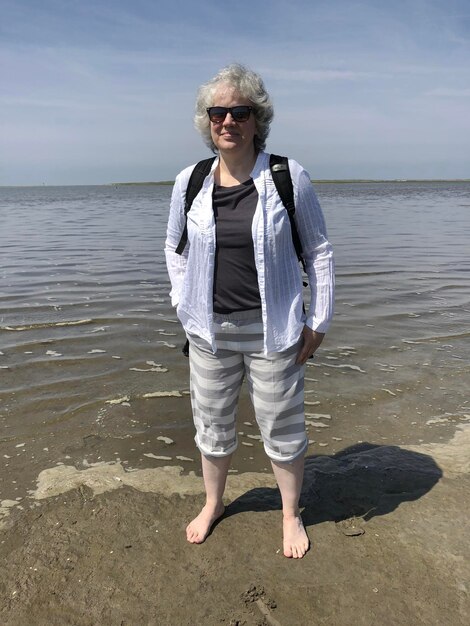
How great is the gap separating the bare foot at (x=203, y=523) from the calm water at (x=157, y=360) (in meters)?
0.86

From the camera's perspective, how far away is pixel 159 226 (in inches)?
904

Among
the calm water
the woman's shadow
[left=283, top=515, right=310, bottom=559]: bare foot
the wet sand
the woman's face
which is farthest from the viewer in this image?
the calm water

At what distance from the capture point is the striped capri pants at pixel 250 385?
2.87 meters

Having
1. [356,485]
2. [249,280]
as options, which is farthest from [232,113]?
[356,485]

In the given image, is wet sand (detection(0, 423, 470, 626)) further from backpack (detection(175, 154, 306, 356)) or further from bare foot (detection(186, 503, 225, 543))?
backpack (detection(175, 154, 306, 356))

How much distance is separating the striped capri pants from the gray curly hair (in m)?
1.06

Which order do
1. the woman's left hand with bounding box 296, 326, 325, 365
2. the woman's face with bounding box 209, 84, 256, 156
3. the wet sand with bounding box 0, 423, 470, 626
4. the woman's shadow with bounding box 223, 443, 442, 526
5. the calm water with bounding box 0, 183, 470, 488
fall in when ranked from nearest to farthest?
1. the wet sand with bounding box 0, 423, 470, 626
2. the woman's face with bounding box 209, 84, 256, 156
3. the woman's left hand with bounding box 296, 326, 325, 365
4. the woman's shadow with bounding box 223, 443, 442, 526
5. the calm water with bounding box 0, 183, 470, 488

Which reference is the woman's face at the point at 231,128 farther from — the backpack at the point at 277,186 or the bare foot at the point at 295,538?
the bare foot at the point at 295,538

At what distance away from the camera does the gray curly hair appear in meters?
2.71

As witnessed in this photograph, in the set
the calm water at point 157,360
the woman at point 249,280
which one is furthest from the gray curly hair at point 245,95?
the calm water at point 157,360

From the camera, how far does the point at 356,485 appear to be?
370cm

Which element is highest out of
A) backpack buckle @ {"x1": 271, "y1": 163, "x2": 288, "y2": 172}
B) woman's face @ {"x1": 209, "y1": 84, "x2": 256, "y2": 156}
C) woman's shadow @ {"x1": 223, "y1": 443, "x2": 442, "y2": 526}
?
woman's face @ {"x1": 209, "y1": 84, "x2": 256, "y2": 156}

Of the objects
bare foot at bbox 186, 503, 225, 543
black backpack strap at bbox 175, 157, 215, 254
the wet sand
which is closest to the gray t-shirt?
black backpack strap at bbox 175, 157, 215, 254

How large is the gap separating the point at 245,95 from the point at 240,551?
263 cm
